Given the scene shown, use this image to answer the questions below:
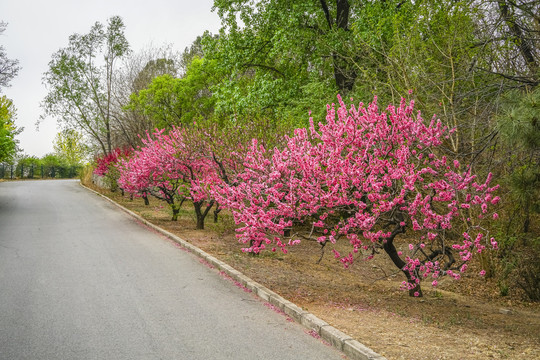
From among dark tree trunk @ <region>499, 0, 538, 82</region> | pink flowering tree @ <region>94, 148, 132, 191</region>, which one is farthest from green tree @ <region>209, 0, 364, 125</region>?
pink flowering tree @ <region>94, 148, 132, 191</region>

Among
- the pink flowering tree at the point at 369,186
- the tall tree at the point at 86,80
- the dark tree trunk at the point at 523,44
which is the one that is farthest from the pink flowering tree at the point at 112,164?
the dark tree trunk at the point at 523,44

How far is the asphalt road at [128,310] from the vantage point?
539cm

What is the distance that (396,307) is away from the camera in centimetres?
805

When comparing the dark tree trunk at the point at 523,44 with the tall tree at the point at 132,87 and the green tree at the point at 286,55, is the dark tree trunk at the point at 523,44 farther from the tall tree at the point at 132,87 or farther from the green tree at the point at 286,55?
the tall tree at the point at 132,87

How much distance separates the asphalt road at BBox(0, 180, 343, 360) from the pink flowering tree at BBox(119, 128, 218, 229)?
3037 millimetres

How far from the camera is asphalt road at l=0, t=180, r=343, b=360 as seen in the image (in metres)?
5.39

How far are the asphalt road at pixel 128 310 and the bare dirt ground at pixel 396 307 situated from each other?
0.82 meters

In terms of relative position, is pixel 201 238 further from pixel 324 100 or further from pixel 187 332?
pixel 187 332

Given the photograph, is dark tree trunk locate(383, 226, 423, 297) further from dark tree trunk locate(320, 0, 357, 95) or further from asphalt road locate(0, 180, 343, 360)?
dark tree trunk locate(320, 0, 357, 95)

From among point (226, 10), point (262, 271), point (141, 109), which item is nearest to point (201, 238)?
point (262, 271)

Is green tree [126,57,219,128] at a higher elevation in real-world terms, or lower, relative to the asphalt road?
higher

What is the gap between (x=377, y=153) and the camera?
816 cm

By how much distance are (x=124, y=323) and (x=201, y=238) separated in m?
8.41

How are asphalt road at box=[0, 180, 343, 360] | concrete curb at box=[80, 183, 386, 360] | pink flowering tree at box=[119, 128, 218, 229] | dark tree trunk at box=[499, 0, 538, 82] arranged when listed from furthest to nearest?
pink flowering tree at box=[119, 128, 218, 229]
dark tree trunk at box=[499, 0, 538, 82]
asphalt road at box=[0, 180, 343, 360]
concrete curb at box=[80, 183, 386, 360]
